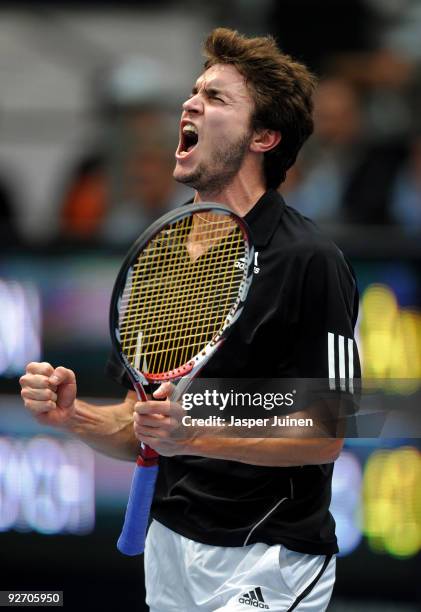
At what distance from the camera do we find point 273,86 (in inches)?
147

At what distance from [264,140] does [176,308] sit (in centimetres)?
54

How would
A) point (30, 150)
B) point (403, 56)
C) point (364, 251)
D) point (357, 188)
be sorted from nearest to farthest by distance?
point (364, 251) → point (357, 188) → point (403, 56) → point (30, 150)

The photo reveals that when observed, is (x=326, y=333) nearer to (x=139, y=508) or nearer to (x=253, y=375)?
(x=253, y=375)

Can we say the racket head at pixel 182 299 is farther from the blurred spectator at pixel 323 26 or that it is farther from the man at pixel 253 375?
the blurred spectator at pixel 323 26

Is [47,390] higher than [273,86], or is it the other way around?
[273,86]

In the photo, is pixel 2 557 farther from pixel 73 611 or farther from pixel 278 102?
pixel 278 102

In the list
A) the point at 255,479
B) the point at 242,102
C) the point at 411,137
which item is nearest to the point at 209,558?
the point at 255,479

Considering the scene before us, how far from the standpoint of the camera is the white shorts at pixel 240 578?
3.57 metres

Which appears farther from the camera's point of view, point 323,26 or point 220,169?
point 323,26

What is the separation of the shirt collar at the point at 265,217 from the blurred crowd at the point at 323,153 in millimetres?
2141

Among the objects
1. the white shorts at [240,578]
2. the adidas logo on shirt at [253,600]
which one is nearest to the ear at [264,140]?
the white shorts at [240,578]

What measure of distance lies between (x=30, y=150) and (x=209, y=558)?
603cm

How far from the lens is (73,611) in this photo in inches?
231

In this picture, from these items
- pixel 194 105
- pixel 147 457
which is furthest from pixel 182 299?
pixel 194 105
